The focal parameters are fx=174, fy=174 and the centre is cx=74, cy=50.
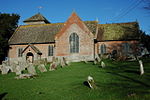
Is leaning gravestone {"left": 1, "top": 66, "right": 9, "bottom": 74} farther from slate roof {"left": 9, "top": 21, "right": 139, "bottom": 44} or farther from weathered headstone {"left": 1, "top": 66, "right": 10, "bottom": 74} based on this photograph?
slate roof {"left": 9, "top": 21, "right": 139, "bottom": 44}

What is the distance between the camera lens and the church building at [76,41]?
1359 inches

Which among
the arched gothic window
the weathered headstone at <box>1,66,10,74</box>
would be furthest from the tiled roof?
the weathered headstone at <box>1,66,10,74</box>

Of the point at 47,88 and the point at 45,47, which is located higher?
the point at 45,47

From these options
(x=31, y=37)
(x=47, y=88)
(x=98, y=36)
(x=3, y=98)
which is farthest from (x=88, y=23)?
(x=3, y=98)

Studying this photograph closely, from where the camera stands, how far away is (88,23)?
38469 millimetres

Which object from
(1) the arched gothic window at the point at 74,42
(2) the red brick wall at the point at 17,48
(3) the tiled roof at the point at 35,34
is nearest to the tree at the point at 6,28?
(2) the red brick wall at the point at 17,48

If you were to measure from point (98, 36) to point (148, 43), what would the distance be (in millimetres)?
12438

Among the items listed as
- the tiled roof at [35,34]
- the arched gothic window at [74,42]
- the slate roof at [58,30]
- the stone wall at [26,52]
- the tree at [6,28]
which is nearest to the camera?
the arched gothic window at [74,42]

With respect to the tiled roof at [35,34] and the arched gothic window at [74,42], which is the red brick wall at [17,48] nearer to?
the tiled roof at [35,34]

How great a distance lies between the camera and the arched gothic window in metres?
34.9

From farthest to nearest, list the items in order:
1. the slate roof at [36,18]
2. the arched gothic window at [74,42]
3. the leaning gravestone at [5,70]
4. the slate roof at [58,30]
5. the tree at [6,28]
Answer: the slate roof at [36,18]
the tree at [6,28]
the slate roof at [58,30]
the arched gothic window at [74,42]
the leaning gravestone at [5,70]

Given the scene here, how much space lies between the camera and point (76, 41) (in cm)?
3509

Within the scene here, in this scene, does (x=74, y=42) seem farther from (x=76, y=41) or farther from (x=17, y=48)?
(x=17, y=48)

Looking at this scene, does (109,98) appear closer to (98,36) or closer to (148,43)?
(98,36)
